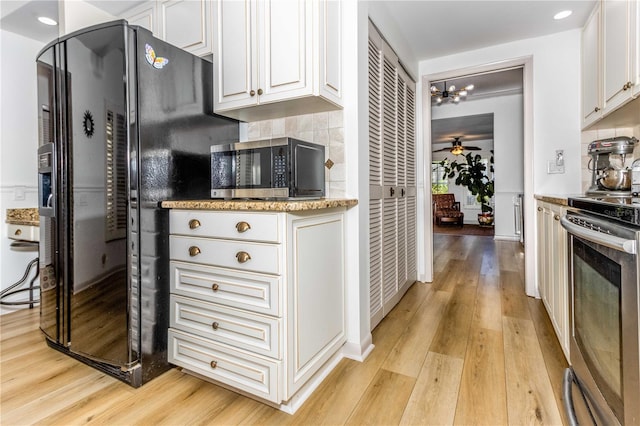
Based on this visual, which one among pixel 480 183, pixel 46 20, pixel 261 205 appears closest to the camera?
pixel 261 205

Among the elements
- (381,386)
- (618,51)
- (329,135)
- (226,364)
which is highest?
(618,51)

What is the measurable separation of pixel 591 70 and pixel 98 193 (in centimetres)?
351

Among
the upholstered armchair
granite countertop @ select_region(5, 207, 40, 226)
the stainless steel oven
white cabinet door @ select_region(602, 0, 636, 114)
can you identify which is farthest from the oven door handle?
the upholstered armchair

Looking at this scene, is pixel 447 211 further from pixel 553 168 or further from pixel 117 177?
pixel 117 177

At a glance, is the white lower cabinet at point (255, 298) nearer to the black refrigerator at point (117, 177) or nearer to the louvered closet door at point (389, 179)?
the black refrigerator at point (117, 177)

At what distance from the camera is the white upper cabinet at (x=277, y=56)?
1.61m

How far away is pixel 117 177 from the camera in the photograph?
1571 millimetres

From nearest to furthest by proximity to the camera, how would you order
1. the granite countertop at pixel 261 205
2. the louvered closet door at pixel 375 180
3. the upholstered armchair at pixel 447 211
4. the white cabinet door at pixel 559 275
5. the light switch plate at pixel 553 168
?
1. the granite countertop at pixel 261 205
2. the white cabinet door at pixel 559 275
3. the louvered closet door at pixel 375 180
4. the light switch plate at pixel 553 168
5. the upholstered armchair at pixel 447 211

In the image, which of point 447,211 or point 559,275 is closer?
point 559,275

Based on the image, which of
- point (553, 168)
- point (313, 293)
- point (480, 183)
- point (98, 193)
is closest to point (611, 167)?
point (553, 168)

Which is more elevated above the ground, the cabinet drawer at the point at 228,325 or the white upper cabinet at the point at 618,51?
the white upper cabinet at the point at 618,51

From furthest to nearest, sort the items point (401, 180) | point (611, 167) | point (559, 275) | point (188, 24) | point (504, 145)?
point (504, 145) → point (401, 180) → point (611, 167) → point (188, 24) → point (559, 275)

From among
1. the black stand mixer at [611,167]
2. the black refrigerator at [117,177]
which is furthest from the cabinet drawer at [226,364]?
the black stand mixer at [611,167]

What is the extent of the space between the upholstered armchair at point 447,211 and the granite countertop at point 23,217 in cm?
806
